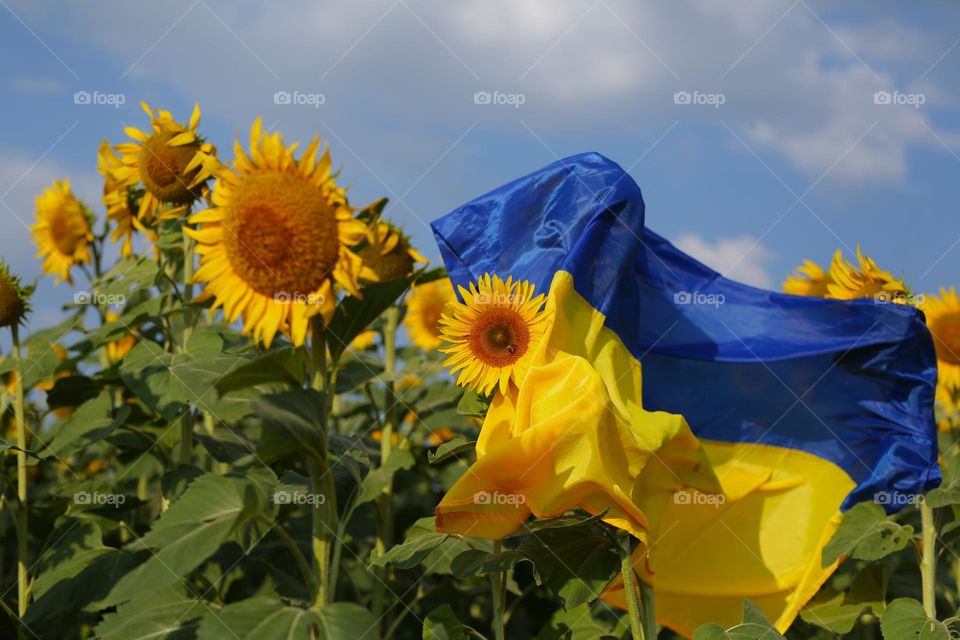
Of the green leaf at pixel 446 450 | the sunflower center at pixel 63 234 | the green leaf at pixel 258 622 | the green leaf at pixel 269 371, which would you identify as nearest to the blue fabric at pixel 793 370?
the green leaf at pixel 446 450

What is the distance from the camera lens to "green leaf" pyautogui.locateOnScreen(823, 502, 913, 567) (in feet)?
12.0

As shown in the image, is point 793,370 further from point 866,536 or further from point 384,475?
point 384,475

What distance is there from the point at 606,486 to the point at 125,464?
298 cm

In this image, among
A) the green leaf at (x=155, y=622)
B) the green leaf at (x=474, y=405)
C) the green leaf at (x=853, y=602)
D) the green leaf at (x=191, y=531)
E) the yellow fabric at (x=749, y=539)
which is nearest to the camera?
the green leaf at (x=191, y=531)

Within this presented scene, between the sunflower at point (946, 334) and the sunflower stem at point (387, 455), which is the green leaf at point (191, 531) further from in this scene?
the sunflower at point (946, 334)

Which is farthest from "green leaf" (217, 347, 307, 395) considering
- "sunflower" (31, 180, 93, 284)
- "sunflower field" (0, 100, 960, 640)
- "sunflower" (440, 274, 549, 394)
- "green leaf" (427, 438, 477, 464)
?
"sunflower" (31, 180, 93, 284)

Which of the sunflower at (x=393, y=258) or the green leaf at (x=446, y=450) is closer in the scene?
the green leaf at (x=446, y=450)

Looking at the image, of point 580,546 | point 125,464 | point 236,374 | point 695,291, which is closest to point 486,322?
point 580,546

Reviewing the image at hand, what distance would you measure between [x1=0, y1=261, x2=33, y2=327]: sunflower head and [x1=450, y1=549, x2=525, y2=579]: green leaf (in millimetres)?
1916

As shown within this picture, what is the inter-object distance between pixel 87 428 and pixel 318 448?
1441mm

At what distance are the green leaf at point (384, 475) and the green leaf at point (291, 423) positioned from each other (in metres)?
1.21

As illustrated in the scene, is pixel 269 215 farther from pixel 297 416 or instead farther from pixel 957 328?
pixel 957 328

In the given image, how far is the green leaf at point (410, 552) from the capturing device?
3.02m

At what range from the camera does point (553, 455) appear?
3234 millimetres
